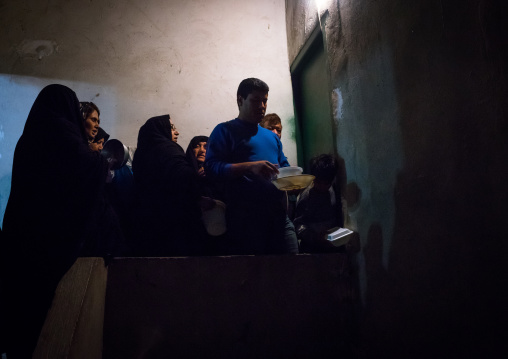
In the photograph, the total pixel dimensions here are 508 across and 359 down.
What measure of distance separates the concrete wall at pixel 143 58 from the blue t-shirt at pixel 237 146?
5.61 ft

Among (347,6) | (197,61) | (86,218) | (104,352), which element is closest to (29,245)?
(86,218)

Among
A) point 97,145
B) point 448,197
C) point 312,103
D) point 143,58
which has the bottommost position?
point 448,197

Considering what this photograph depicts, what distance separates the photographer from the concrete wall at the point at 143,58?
4.36m

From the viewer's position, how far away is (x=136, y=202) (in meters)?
2.83

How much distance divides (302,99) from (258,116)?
1.84m

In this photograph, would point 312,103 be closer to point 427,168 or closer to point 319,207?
point 319,207

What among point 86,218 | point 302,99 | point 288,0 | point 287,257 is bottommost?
point 287,257

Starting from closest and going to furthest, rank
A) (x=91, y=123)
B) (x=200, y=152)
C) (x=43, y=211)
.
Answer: (x=43, y=211) → (x=91, y=123) → (x=200, y=152)

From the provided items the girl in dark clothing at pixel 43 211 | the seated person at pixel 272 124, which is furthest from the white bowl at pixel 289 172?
the seated person at pixel 272 124

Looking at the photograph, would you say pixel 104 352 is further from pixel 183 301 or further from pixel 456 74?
pixel 456 74

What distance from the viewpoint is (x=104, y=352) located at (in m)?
2.40

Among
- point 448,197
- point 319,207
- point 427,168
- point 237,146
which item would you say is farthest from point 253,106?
point 448,197

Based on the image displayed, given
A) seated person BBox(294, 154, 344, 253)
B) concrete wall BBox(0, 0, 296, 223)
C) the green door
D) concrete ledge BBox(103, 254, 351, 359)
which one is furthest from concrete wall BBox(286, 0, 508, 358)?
concrete wall BBox(0, 0, 296, 223)

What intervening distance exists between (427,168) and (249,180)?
121cm
